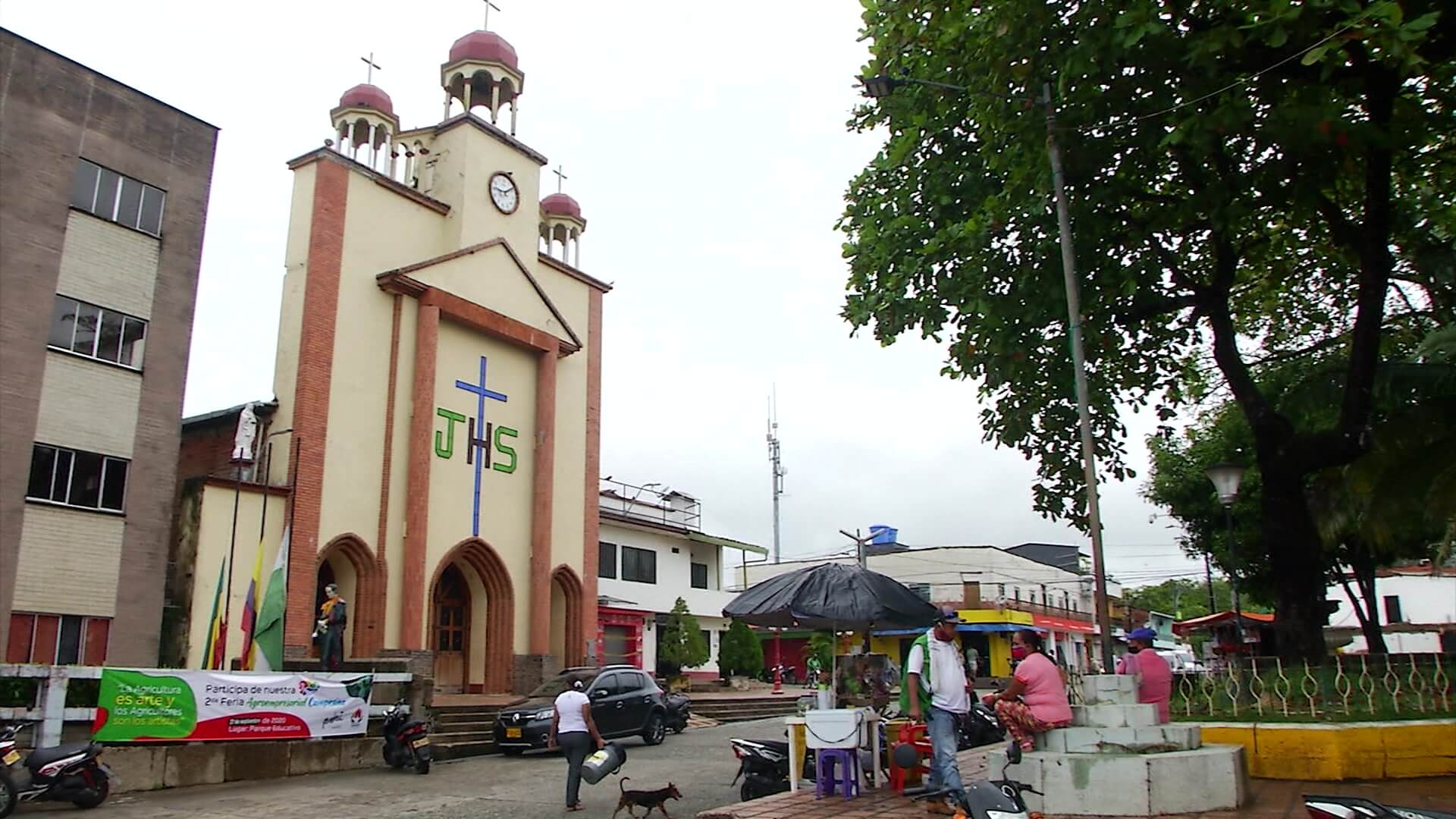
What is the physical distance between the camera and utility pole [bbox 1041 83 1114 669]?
9.85m

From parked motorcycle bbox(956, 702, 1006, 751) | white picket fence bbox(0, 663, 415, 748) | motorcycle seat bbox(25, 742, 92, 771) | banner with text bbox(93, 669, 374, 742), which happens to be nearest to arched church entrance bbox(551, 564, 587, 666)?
banner with text bbox(93, 669, 374, 742)

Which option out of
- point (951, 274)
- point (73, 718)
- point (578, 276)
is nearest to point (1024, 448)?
point (951, 274)

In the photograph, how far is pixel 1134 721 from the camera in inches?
341

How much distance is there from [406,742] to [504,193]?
48.5 ft

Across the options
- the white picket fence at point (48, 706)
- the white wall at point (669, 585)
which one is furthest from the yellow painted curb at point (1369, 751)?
the white wall at point (669, 585)

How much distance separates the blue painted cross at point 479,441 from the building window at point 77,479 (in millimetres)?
7448

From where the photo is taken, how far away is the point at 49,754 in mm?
11188

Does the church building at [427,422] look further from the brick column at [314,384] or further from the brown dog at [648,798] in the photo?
the brown dog at [648,798]

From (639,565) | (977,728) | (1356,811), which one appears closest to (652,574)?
(639,565)

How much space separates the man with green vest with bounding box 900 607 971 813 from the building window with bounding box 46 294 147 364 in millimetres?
14546

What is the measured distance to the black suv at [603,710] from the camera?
16.8m

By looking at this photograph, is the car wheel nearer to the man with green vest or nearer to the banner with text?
the banner with text

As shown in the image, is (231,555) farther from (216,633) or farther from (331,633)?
(331,633)

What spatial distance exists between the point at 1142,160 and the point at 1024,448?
14.5 ft
